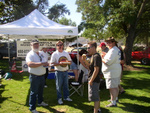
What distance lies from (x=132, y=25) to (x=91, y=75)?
8556 millimetres

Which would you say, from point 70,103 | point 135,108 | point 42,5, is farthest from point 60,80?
point 42,5

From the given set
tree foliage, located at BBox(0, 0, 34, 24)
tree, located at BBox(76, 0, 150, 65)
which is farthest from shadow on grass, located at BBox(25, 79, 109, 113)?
tree foliage, located at BBox(0, 0, 34, 24)

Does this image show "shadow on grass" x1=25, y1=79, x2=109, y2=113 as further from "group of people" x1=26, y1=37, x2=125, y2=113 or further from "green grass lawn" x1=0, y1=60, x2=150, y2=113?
"group of people" x1=26, y1=37, x2=125, y2=113

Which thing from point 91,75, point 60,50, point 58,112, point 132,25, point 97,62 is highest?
point 132,25

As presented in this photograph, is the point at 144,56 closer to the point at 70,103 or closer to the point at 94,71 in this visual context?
the point at 70,103

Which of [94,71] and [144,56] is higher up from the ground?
[144,56]

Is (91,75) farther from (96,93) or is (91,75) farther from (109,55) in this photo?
(109,55)

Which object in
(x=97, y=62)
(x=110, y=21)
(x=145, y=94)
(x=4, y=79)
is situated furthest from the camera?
(x=110, y=21)

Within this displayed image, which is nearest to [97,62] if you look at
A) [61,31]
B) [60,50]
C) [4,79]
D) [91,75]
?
[91,75]

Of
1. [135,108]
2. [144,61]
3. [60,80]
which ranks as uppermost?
[144,61]

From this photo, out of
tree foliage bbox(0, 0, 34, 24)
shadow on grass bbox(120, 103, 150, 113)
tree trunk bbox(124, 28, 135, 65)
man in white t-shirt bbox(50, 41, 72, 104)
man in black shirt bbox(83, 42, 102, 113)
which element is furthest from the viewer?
tree foliage bbox(0, 0, 34, 24)

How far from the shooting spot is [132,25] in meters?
10.5

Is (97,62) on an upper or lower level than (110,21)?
lower

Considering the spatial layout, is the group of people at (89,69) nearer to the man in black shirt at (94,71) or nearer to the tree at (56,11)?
the man in black shirt at (94,71)
